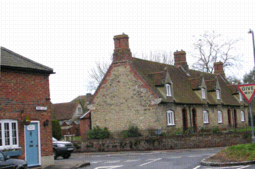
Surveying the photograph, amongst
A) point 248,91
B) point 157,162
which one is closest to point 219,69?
point 157,162

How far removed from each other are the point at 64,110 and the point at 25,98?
55795mm

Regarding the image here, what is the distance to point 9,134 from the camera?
16859 millimetres

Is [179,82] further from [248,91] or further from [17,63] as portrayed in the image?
[17,63]

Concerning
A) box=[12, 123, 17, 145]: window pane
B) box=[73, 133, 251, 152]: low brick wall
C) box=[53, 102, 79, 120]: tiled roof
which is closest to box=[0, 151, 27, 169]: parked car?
box=[12, 123, 17, 145]: window pane

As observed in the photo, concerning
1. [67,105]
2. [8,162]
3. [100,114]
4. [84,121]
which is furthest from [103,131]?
[67,105]

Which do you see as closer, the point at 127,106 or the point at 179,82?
the point at 127,106

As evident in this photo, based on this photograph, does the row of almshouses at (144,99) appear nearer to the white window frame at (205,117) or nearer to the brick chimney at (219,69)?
the white window frame at (205,117)

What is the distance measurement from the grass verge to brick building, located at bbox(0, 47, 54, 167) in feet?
27.1

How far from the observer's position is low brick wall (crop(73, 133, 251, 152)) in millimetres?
28156

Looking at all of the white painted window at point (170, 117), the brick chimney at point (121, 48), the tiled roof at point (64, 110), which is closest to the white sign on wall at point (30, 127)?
the white painted window at point (170, 117)

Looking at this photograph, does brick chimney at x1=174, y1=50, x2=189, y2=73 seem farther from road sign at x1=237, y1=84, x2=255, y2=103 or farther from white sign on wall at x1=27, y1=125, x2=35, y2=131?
white sign on wall at x1=27, y1=125, x2=35, y2=131

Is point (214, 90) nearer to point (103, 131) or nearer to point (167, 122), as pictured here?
A: point (167, 122)

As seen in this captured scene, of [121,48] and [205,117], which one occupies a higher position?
[121,48]

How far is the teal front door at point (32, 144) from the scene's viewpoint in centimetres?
1770
